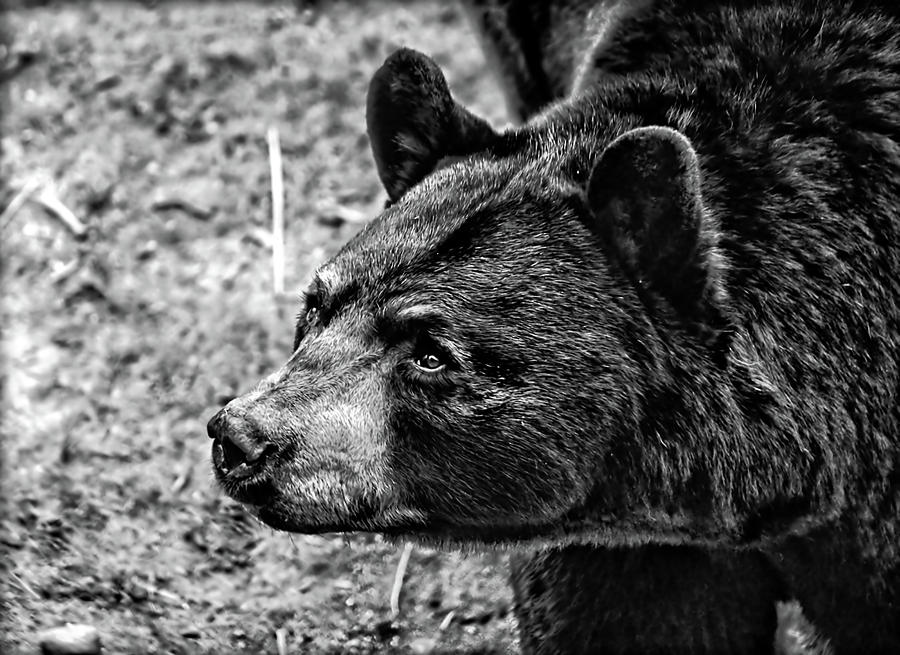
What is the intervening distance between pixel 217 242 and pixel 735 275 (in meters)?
3.33

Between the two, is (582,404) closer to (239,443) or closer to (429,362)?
(429,362)

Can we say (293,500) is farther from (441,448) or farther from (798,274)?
(798,274)

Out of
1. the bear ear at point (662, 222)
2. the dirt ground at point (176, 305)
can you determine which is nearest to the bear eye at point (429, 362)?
the bear ear at point (662, 222)

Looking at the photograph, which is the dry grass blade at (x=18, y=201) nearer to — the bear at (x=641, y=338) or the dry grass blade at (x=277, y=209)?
the dry grass blade at (x=277, y=209)

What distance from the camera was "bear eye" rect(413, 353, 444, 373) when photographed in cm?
350

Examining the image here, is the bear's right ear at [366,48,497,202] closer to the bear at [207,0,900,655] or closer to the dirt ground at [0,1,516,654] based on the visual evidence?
the bear at [207,0,900,655]

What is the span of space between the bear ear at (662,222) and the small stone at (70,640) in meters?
2.14

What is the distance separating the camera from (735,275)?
3.54 m

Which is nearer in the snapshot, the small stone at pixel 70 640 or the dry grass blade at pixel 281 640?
the small stone at pixel 70 640

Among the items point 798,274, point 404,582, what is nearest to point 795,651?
point 404,582

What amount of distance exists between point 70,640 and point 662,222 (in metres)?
2.32

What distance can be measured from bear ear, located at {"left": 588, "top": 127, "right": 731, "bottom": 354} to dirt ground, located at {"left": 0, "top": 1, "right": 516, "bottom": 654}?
1827mm

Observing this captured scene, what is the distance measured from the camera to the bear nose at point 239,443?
3.42m

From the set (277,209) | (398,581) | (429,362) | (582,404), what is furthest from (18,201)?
(582,404)
